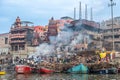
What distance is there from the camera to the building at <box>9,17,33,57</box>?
90062 millimetres

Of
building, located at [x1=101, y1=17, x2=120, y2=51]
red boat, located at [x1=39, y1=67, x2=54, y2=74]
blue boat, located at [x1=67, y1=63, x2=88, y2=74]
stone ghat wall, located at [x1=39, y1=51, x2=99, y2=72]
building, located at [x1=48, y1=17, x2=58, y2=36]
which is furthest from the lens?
building, located at [x1=48, y1=17, x2=58, y2=36]

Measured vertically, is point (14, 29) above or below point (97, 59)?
above

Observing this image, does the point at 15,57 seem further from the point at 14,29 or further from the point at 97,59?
the point at 97,59

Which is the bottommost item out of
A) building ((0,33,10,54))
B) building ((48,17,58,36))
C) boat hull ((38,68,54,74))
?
boat hull ((38,68,54,74))

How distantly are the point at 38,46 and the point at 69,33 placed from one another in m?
11.9

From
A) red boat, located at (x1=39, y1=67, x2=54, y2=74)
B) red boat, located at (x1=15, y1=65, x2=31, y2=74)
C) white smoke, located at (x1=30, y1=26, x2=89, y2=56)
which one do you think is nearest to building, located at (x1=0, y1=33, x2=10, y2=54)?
white smoke, located at (x1=30, y1=26, x2=89, y2=56)

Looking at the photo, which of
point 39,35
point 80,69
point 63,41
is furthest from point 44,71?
point 39,35

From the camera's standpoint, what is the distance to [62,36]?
276ft

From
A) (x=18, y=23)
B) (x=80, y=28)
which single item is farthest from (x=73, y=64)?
(x=18, y=23)

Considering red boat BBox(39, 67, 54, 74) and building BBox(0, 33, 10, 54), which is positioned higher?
building BBox(0, 33, 10, 54)

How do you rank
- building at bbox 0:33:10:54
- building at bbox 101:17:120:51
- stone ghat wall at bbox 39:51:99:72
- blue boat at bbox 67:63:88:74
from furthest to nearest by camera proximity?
building at bbox 0:33:10:54 → building at bbox 101:17:120:51 → stone ghat wall at bbox 39:51:99:72 → blue boat at bbox 67:63:88:74

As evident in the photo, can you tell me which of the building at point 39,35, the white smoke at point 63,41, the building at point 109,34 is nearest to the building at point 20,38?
the building at point 39,35

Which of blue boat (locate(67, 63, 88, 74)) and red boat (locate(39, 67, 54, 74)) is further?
red boat (locate(39, 67, 54, 74))

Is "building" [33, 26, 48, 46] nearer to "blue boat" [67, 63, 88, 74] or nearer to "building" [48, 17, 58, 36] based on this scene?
"building" [48, 17, 58, 36]
